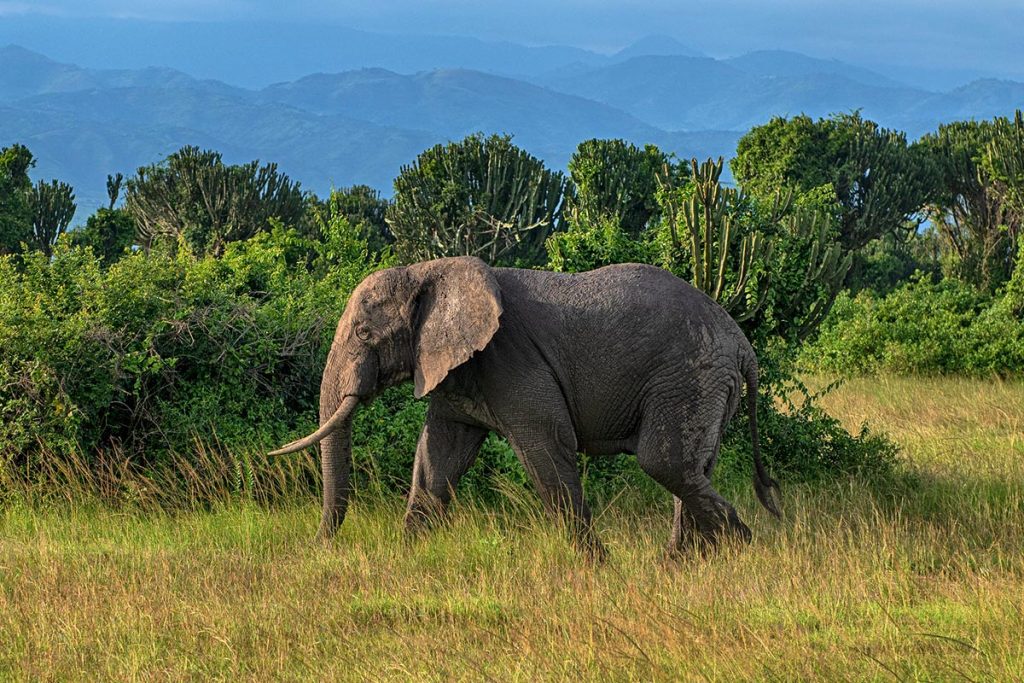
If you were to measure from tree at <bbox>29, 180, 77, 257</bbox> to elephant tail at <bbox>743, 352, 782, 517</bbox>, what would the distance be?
3120 cm

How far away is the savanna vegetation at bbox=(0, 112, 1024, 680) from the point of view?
19.7 feet

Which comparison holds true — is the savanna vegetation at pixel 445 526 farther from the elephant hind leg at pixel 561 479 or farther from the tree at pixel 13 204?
the tree at pixel 13 204

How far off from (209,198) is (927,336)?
2148 cm

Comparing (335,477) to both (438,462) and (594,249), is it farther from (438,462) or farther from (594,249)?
(594,249)

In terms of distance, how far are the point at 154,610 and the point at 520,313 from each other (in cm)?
276

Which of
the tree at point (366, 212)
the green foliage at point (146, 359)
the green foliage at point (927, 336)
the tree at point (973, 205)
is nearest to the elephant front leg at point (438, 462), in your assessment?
the green foliage at point (146, 359)

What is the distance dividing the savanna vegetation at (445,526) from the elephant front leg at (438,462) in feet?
0.68

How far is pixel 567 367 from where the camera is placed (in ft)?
25.7

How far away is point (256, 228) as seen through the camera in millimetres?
33281

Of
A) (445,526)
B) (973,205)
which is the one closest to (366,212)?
(973,205)

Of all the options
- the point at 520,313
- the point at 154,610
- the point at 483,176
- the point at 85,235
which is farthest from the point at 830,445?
the point at 85,235

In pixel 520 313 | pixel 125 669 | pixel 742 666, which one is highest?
pixel 520 313

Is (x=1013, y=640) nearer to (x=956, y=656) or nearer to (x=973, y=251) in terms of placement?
(x=956, y=656)

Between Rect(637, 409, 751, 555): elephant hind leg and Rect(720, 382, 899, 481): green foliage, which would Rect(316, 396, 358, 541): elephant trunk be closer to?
Rect(637, 409, 751, 555): elephant hind leg
